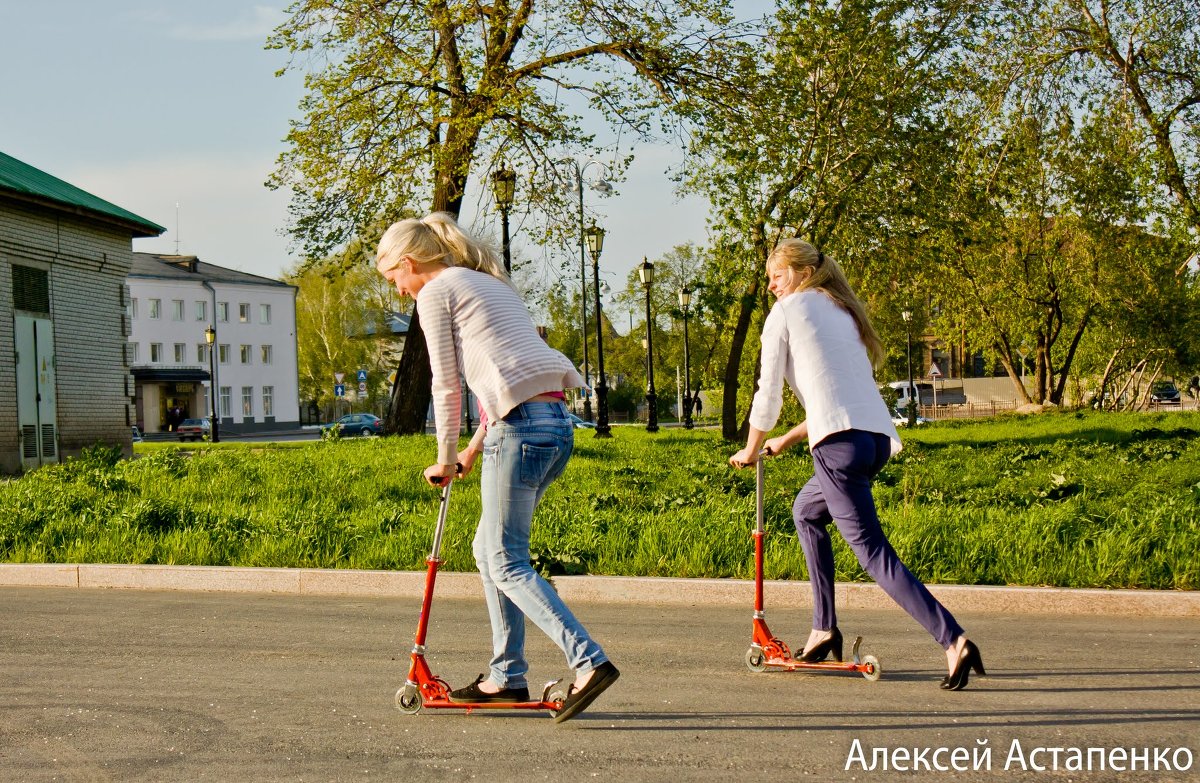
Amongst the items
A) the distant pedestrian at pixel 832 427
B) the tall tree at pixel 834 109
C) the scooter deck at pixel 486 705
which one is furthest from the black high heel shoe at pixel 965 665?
the tall tree at pixel 834 109

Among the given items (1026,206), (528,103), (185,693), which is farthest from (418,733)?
(1026,206)

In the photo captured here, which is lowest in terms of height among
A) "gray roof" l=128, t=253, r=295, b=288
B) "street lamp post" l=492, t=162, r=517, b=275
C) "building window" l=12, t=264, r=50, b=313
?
"building window" l=12, t=264, r=50, b=313

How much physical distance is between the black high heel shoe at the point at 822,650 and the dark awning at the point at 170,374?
242 ft

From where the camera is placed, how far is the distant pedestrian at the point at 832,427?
200 inches

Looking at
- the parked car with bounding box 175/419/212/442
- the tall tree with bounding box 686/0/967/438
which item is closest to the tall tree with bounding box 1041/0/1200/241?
the tall tree with bounding box 686/0/967/438

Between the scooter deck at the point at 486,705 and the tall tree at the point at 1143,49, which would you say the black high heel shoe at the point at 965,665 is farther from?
the tall tree at the point at 1143,49

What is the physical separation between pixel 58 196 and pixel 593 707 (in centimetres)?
2538

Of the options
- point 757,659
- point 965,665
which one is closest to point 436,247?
point 757,659

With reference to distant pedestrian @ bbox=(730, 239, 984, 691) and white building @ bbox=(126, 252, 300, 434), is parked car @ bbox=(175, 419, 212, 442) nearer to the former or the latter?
white building @ bbox=(126, 252, 300, 434)

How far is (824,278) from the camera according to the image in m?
5.45

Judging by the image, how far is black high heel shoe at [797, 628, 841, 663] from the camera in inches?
219

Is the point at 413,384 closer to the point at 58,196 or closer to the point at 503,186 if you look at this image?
the point at 503,186

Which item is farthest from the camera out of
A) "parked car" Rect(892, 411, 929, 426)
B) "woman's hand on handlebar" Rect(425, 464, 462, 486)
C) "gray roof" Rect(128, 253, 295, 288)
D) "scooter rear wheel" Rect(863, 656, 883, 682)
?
"gray roof" Rect(128, 253, 295, 288)

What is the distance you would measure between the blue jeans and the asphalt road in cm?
39
